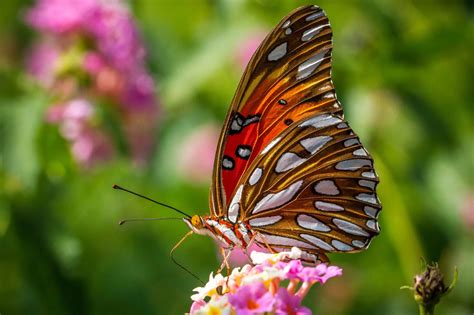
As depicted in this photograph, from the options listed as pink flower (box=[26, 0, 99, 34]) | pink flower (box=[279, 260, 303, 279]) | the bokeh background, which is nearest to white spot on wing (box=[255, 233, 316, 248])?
pink flower (box=[279, 260, 303, 279])

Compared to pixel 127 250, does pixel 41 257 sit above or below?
above

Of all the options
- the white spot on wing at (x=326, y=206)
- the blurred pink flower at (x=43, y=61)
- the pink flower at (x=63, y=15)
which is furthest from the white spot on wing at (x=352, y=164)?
the pink flower at (x=63, y=15)

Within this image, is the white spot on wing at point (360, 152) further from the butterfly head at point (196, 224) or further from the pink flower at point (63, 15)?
the pink flower at point (63, 15)

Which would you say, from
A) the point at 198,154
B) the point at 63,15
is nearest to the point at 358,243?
the point at 63,15


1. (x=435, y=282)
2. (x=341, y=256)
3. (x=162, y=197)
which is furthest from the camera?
(x=341, y=256)

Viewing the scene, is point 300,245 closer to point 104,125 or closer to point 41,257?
point 41,257

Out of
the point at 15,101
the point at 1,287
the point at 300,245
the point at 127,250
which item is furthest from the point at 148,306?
the point at 300,245
